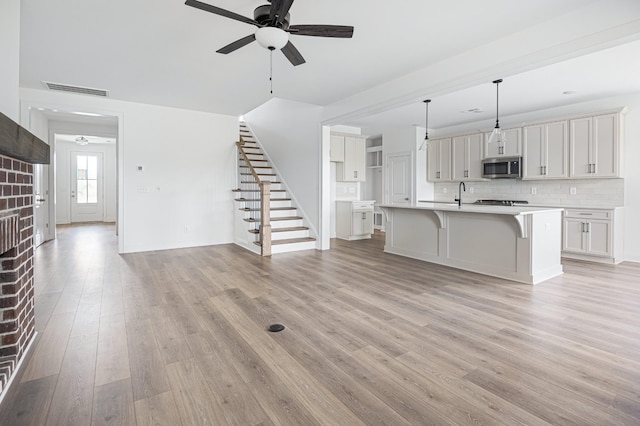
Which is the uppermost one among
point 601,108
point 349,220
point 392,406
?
point 601,108

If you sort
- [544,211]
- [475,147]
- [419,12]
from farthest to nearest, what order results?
1. [475,147]
2. [544,211]
3. [419,12]

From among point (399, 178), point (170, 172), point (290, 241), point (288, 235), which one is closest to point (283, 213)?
point (288, 235)

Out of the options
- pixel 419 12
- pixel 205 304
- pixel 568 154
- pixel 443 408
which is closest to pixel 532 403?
pixel 443 408

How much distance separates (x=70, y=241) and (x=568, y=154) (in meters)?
9.96

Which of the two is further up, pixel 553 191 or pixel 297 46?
pixel 297 46

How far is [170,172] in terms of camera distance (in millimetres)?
6363

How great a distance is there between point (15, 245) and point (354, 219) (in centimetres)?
617

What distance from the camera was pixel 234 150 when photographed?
707cm

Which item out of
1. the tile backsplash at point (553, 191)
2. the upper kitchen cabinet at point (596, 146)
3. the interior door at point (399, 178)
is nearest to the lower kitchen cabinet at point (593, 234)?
the tile backsplash at point (553, 191)

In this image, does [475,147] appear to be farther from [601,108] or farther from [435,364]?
[435,364]

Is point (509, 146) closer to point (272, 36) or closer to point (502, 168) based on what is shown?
point (502, 168)

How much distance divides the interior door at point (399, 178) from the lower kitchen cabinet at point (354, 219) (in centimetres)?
88

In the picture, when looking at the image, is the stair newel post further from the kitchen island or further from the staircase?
the kitchen island

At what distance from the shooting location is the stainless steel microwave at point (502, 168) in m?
6.24
